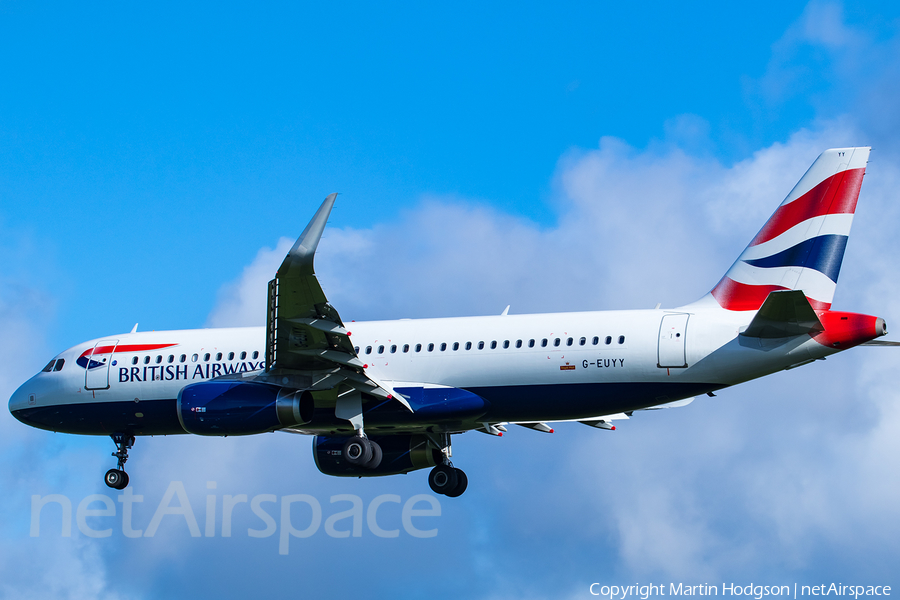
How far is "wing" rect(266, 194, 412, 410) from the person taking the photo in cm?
2148

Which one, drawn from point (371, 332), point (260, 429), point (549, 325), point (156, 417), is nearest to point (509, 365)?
point (549, 325)

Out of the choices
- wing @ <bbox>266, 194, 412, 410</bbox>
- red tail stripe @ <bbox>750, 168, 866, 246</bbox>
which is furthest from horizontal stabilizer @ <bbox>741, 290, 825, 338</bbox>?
wing @ <bbox>266, 194, 412, 410</bbox>

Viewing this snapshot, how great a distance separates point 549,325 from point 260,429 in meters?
6.89

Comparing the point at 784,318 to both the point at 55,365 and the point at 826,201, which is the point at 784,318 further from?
the point at 55,365

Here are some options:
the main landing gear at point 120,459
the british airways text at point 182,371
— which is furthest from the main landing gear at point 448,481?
the main landing gear at point 120,459

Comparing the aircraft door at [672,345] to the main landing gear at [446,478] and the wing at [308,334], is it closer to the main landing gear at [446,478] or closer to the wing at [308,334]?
the wing at [308,334]

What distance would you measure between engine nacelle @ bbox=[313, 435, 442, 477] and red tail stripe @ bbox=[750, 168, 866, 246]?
10.7m

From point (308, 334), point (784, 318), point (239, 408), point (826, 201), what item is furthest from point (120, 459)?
point (826, 201)

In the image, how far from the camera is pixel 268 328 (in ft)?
77.4

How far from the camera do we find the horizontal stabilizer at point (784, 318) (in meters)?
21.5

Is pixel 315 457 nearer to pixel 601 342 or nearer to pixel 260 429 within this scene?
pixel 260 429

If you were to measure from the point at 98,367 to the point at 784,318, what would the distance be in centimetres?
1715

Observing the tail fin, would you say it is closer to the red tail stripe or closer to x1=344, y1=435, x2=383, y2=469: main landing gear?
the red tail stripe

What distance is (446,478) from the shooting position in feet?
96.6
